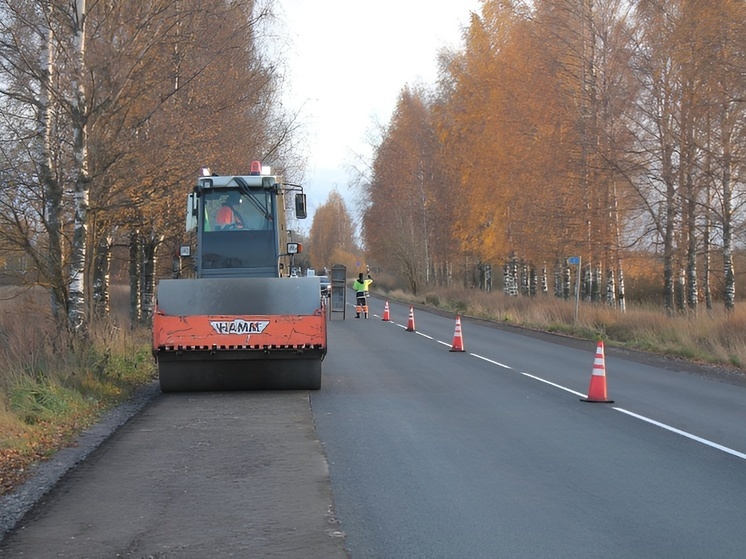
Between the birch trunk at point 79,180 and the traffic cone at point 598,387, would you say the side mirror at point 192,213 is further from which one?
the traffic cone at point 598,387

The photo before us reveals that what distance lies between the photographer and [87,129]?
15359 millimetres

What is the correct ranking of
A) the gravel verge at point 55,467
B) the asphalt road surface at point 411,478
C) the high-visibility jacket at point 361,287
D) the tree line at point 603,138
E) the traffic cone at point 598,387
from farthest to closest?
the high-visibility jacket at point 361,287, the tree line at point 603,138, the traffic cone at point 598,387, the gravel verge at point 55,467, the asphalt road surface at point 411,478

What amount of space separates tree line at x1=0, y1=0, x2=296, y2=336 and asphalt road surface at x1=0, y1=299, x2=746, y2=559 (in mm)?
4231

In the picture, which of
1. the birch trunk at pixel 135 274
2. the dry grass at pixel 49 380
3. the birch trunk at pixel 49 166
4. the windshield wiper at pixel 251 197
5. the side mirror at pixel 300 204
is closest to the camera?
the dry grass at pixel 49 380

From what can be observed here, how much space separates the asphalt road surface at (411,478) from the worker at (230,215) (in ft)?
12.6

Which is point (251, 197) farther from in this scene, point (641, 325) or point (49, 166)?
point (641, 325)

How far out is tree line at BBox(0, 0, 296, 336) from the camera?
14.5 meters

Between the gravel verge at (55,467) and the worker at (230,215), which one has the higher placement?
the worker at (230,215)

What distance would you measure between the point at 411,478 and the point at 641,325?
64.4 ft

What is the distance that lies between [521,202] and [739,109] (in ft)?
42.6

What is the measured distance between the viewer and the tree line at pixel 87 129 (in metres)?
14.5

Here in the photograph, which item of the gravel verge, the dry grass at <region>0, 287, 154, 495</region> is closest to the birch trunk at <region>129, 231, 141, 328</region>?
the dry grass at <region>0, 287, 154, 495</region>

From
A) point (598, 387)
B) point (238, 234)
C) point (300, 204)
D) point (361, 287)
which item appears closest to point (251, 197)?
point (238, 234)

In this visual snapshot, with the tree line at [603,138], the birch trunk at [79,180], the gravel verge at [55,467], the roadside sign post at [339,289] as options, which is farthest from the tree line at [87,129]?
the roadside sign post at [339,289]
